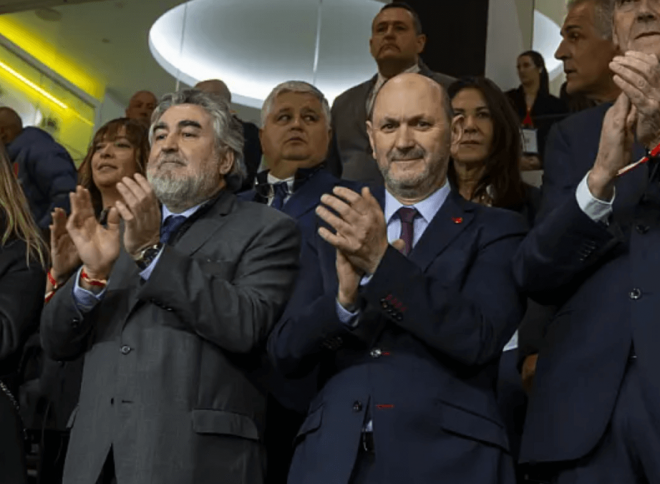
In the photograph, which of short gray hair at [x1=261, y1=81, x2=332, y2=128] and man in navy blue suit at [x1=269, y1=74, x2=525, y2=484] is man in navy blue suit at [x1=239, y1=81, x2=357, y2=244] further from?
man in navy blue suit at [x1=269, y1=74, x2=525, y2=484]

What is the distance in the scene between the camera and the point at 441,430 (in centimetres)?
216

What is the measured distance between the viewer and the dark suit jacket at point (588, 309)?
6.53ft

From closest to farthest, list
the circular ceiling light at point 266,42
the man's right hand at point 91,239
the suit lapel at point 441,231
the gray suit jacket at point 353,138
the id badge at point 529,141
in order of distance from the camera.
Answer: the suit lapel at point 441,231
the man's right hand at point 91,239
the gray suit jacket at point 353,138
the id badge at point 529,141
the circular ceiling light at point 266,42

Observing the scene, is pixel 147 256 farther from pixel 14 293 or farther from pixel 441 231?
pixel 441 231

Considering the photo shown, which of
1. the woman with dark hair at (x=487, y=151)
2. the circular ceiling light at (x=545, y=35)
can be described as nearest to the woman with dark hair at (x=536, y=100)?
the circular ceiling light at (x=545, y=35)

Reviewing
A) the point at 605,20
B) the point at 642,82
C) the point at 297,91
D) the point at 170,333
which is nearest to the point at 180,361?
the point at 170,333

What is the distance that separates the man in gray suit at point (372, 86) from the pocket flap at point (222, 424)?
181 centimetres

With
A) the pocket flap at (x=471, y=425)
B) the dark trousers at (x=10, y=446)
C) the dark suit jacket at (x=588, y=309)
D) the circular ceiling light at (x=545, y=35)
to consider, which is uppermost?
the circular ceiling light at (x=545, y=35)

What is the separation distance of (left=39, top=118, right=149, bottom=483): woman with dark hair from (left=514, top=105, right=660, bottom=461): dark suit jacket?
144cm

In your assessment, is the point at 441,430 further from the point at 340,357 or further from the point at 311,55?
the point at 311,55

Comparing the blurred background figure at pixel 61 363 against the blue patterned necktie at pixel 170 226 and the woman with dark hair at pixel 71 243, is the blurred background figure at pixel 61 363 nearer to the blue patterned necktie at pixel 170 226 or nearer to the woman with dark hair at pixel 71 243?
the woman with dark hair at pixel 71 243

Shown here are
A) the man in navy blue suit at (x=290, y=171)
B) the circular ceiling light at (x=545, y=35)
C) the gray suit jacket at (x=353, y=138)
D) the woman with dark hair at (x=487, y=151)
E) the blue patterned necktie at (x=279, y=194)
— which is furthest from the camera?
the circular ceiling light at (x=545, y=35)

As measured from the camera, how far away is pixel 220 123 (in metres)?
3.07

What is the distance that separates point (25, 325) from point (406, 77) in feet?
3.95
